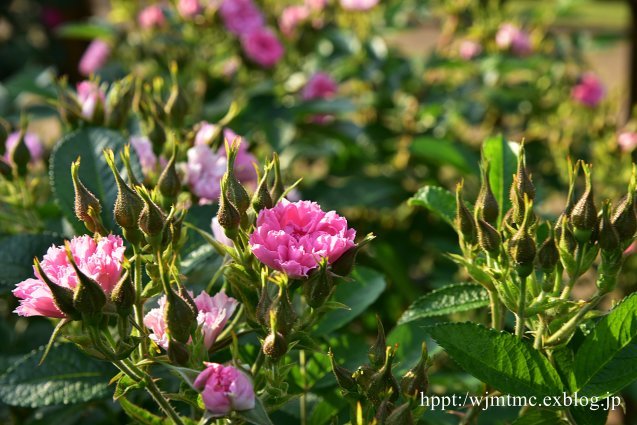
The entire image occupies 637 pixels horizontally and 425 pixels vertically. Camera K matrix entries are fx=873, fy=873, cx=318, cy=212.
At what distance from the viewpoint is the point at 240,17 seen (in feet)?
5.68

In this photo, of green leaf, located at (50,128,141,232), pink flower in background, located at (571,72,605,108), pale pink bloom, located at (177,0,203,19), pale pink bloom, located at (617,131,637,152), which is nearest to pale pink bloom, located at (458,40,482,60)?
pink flower in background, located at (571,72,605,108)

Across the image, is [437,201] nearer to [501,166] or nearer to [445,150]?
[501,166]

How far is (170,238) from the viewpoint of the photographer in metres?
0.74

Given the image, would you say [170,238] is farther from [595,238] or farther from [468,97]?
[468,97]

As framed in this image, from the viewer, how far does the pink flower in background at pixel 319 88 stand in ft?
5.74

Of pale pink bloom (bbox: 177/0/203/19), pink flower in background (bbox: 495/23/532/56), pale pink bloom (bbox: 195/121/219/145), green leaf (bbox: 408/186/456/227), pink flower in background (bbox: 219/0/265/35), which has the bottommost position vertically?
pink flower in background (bbox: 495/23/532/56)

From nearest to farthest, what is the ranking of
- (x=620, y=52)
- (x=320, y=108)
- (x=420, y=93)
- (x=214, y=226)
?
(x=214, y=226) → (x=320, y=108) → (x=420, y=93) → (x=620, y=52)

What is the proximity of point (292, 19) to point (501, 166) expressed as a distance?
3.50ft

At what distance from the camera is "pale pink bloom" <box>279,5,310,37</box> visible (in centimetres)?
188

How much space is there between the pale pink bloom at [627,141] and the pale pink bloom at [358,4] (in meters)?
0.64

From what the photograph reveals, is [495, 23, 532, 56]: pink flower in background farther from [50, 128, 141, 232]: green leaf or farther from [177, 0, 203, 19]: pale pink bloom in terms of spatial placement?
[50, 128, 141, 232]: green leaf

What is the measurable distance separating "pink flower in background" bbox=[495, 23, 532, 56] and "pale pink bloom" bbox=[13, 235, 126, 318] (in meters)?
1.42

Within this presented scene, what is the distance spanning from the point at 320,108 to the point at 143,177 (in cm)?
68

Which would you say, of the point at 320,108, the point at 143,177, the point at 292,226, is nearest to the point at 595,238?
the point at 292,226
